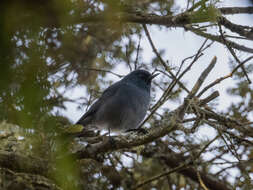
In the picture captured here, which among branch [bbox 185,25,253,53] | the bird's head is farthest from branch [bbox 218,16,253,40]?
the bird's head

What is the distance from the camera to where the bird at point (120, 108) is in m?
5.25

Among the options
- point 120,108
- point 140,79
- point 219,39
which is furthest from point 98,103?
point 219,39

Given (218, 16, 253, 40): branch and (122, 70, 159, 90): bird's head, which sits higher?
(122, 70, 159, 90): bird's head

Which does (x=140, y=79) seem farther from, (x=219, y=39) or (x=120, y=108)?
(x=219, y=39)

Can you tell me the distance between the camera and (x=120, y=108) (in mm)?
5344

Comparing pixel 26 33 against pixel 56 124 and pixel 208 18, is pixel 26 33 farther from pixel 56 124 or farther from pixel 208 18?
pixel 208 18

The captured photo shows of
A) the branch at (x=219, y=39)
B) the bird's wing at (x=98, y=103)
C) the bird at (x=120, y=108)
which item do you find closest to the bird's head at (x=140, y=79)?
the bird at (x=120, y=108)

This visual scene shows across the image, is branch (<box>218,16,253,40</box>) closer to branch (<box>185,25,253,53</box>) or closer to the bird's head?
branch (<box>185,25,253,53</box>)

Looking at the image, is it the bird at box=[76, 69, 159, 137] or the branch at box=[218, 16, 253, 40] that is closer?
the branch at box=[218, 16, 253, 40]

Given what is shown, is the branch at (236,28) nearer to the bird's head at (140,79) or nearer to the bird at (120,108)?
the bird at (120,108)

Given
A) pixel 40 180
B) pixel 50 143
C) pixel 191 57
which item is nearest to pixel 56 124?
pixel 50 143

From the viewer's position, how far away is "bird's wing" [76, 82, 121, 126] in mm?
5559

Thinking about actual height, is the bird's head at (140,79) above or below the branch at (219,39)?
above

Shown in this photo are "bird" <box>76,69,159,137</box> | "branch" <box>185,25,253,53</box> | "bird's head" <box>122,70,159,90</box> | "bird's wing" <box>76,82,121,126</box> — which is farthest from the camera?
"bird's head" <box>122,70,159,90</box>
